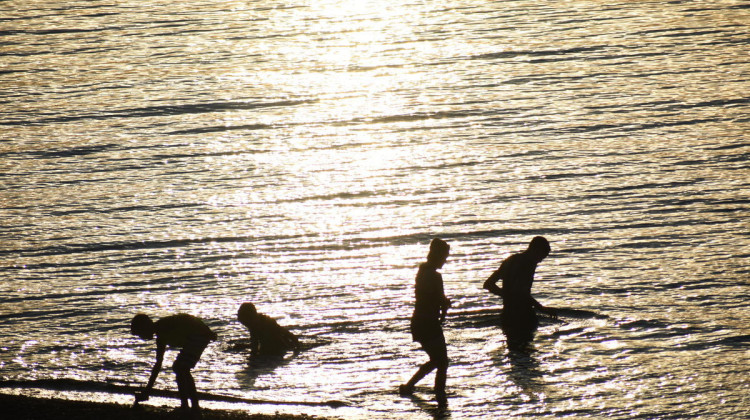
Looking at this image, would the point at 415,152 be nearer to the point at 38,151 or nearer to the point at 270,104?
the point at 270,104

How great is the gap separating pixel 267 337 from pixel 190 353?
2.74m

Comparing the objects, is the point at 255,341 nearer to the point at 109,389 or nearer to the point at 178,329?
the point at 109,389

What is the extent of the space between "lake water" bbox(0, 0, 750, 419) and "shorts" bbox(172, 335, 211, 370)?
146 centimetres

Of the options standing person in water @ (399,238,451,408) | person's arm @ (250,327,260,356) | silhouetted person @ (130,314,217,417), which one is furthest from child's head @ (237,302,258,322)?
standing person in water @ (399,238,451,408)

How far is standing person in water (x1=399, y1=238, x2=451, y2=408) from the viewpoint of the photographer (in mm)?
9875

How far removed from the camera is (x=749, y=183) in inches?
720

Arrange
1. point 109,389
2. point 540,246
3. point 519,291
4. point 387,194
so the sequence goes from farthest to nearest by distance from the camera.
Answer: point 387,194 < point 519,291 < point 540,246 < point 109,389

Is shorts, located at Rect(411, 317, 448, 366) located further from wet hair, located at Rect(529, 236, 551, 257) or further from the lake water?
wet hair, located at Rect(529, 236, 551, 257)

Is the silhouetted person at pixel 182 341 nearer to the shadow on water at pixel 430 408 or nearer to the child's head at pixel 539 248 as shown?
the shadow on water at pixel 430 408

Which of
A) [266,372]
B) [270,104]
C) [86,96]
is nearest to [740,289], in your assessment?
[266,372]

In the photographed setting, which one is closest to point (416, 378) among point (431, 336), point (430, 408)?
point (430, 408)

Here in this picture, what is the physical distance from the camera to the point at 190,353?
9633 millimetres

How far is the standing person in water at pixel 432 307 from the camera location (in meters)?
9.88

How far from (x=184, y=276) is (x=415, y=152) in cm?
728
